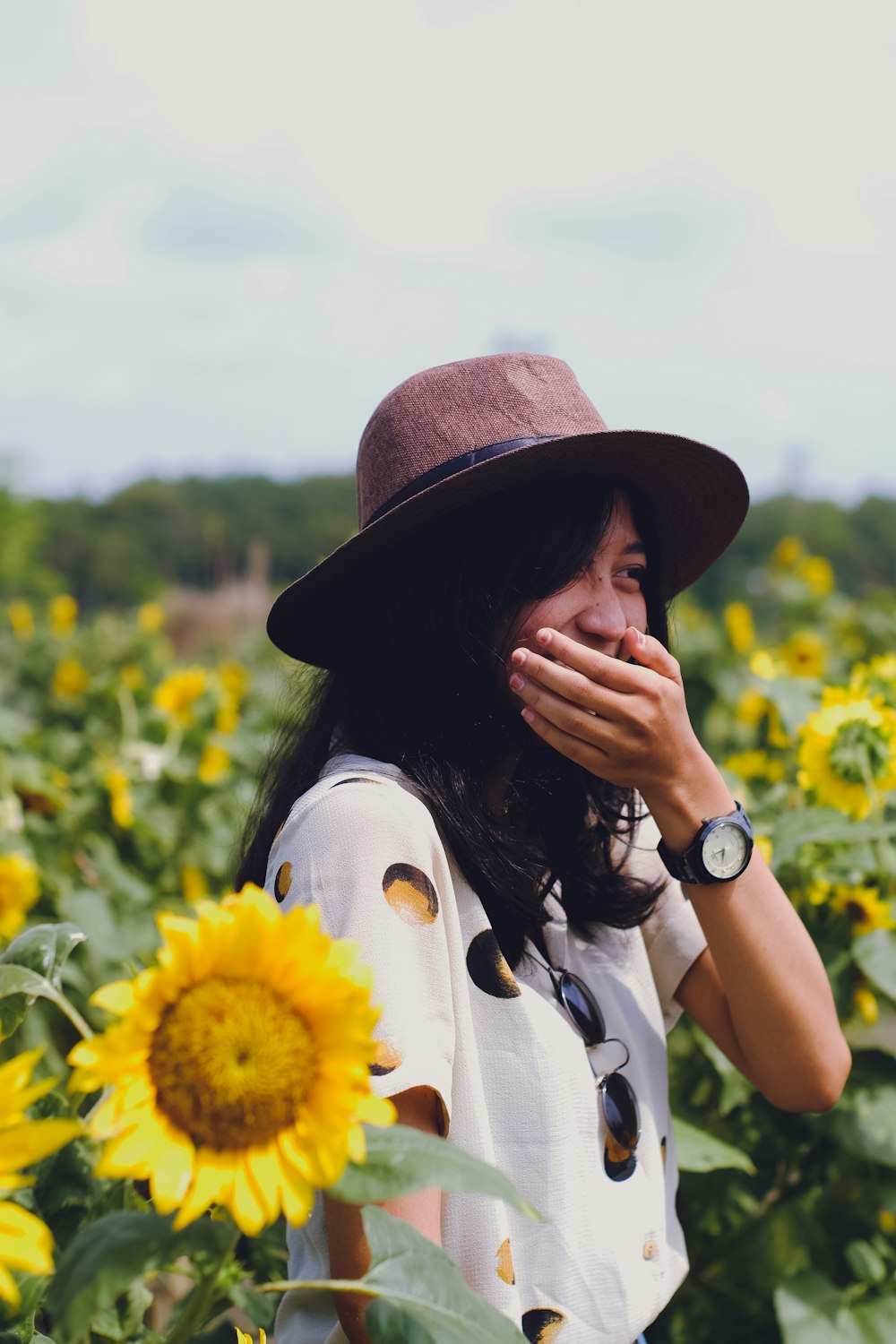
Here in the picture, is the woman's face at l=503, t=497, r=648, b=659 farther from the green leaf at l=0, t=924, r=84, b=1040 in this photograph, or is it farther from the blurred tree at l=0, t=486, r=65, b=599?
the blurred tree at l=0, t=486, r=65, b=599

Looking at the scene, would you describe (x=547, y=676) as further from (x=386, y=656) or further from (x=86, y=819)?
(x=86, y=819)

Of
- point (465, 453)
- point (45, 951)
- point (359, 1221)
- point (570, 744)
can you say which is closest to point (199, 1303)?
point (359, 1221)

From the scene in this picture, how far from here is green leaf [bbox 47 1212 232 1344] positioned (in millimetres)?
618

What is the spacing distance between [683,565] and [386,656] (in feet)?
1.66

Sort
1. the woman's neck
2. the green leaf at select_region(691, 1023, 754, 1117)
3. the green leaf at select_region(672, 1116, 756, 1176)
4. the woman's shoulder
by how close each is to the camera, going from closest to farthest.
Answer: the woman's shoulder → the woman's neck → the green leaf at select_region(672, 1116, 756, 1176) → the green leaf at select_region(691, 1023, 754, 1117)

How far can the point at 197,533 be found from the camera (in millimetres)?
47156

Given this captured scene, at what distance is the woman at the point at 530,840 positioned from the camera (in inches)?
42.0

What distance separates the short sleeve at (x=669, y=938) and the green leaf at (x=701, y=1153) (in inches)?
9.2

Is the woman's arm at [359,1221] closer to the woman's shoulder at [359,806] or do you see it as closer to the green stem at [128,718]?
the woman's shoulder at [359,806]

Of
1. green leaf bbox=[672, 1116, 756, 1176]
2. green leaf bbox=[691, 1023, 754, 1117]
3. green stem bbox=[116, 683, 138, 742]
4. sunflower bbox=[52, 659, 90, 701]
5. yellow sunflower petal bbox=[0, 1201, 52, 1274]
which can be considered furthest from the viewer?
sunflower bbox=[52, 659, 90, 701]

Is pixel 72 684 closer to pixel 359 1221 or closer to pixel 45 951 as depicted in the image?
pixel 45 951

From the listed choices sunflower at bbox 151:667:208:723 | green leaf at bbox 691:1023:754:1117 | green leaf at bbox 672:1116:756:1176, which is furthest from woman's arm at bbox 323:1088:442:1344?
sunflower at bbox 151:667:208:723

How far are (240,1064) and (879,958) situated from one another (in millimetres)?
1330

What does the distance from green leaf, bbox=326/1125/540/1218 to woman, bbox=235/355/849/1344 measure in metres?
0.27
